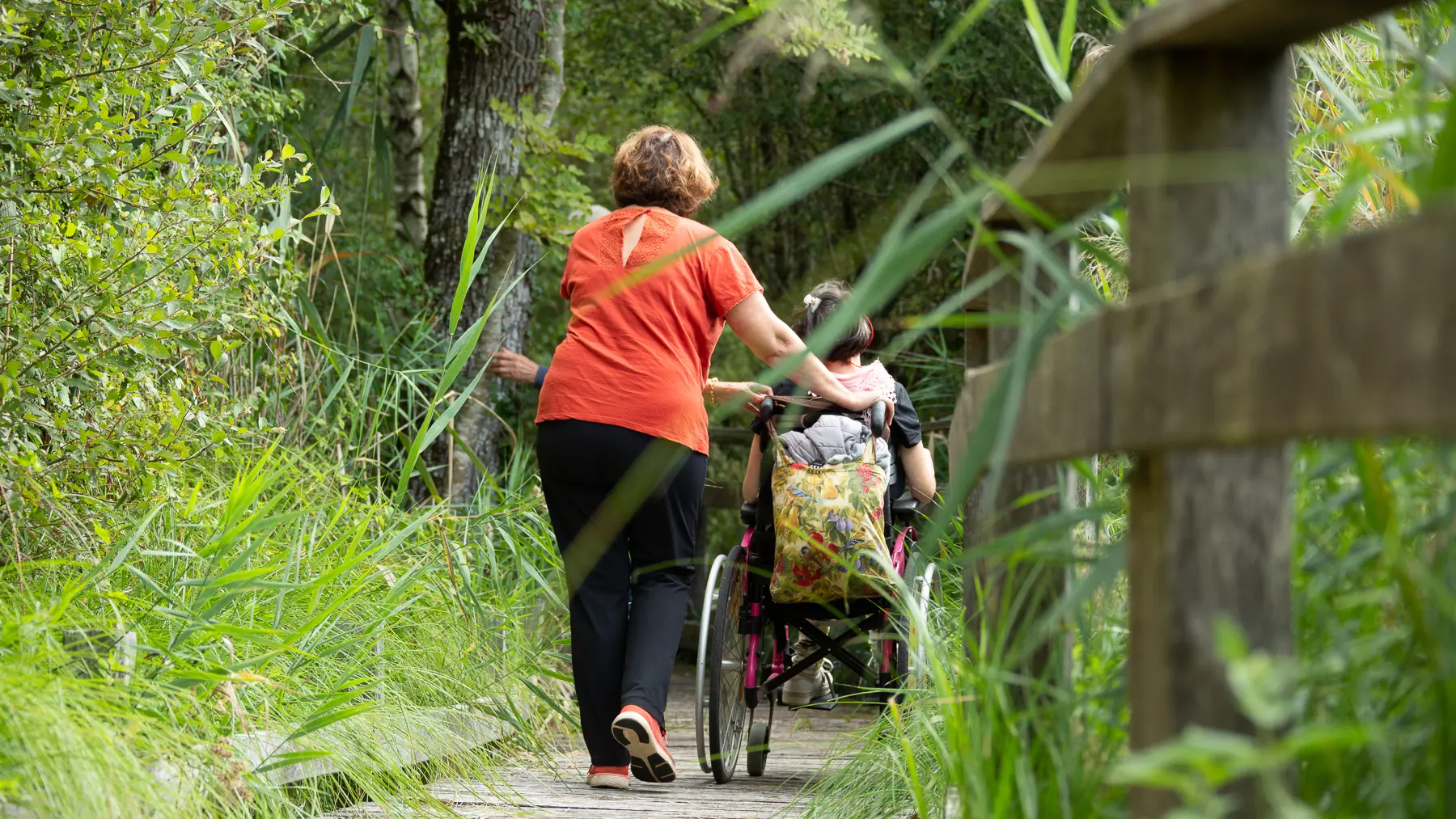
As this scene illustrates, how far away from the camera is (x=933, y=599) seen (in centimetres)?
375

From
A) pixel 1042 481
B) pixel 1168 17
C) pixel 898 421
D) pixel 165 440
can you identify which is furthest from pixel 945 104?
pixel 1168 17

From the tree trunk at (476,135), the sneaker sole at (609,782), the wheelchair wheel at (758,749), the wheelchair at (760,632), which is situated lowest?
the wheelchair wheel at (758,749)

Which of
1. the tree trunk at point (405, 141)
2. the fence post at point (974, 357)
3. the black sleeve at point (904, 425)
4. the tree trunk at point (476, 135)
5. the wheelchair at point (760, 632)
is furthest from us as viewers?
the tree trunk at point (405, 141)

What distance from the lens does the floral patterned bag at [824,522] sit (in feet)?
12.3

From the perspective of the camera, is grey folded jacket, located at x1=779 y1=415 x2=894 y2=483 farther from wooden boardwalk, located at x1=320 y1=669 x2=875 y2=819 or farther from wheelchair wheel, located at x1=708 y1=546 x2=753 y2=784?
wooden boardwalk, located at x1=320 y1=669 x2=875 y2=819

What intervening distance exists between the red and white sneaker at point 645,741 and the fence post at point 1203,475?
90.1 inches

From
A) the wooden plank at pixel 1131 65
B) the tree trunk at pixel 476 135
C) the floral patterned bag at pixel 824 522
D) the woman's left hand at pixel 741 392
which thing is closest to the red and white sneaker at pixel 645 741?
the floral patterned bag at pixel 824 522

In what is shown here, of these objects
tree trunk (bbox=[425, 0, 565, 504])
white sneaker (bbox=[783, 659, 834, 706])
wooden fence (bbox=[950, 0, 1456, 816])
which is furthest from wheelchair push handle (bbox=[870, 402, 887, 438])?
wooden fence (bbox=[950, 0, 1456, 816])

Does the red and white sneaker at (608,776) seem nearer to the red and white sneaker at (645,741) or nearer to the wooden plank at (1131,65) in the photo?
the red and white sneaker at (645,741)

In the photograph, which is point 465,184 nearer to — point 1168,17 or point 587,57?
point 587,57

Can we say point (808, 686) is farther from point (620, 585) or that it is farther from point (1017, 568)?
point (1017, 568)

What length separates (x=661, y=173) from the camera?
3.51 meters

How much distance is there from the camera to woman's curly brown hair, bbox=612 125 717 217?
3.52m

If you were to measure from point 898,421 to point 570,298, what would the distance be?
3.60 feet
